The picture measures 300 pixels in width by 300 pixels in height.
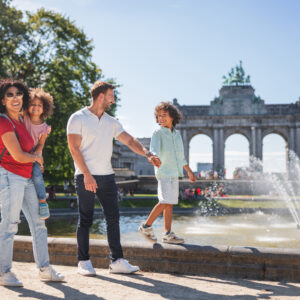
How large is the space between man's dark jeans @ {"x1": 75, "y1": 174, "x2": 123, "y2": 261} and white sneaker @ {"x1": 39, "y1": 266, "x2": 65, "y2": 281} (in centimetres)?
47

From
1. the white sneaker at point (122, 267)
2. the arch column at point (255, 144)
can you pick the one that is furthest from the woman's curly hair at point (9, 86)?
the arch column at point (255, 144)

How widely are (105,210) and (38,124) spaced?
49.6 inches

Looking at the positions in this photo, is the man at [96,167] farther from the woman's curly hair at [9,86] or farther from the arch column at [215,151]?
the arch column at [215,151]

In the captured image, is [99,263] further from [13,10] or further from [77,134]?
[13,10]

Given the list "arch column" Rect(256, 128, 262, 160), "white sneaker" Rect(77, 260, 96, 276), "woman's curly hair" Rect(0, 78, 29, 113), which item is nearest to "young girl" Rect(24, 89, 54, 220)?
"woman's curly hair" Rect(0, 78, 29, 113)

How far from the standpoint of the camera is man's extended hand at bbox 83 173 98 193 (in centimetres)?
422

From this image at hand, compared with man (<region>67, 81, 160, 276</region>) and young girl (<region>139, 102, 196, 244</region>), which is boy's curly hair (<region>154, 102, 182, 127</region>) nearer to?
young girl (<region>139, 102, 196, 244</region>)

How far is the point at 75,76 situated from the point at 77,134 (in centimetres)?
1840

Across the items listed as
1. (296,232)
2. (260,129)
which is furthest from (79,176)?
(260,129)

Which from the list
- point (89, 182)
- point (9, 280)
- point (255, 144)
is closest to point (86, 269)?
point (9, 280)

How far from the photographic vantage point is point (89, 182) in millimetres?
4223

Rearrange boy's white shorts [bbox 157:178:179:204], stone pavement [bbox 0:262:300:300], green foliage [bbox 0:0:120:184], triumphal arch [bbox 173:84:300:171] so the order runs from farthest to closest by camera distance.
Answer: triumphal arch [bbox 173:84:300:171], green foliage [bbox 0:0:120:184], boy's white shorts [bbox 157:178:179:204], stone pavement [bbox 0:262:300:300]

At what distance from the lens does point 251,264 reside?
14.4 ft

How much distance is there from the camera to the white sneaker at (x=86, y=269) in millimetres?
4320
